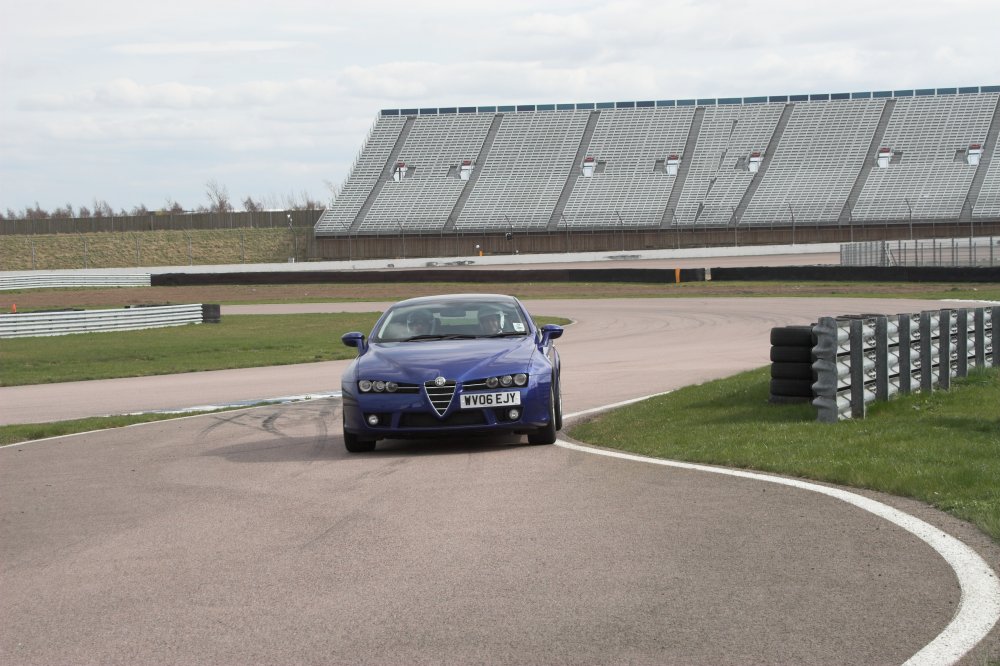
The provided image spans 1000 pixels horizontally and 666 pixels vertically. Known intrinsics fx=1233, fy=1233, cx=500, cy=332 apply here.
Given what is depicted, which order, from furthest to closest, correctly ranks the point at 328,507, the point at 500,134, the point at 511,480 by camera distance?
the point at 500,134 → the point at 511,480 → the point at 328,507

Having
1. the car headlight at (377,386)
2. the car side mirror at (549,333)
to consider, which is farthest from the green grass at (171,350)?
the car headlight at (377,386)

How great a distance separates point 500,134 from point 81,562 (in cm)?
8376

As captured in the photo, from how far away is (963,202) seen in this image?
7025 centimetres

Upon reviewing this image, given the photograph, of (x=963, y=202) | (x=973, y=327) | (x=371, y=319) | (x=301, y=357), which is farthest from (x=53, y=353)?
(x=963, y=202)

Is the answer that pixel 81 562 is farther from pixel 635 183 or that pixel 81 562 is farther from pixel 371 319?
pixel 635 183

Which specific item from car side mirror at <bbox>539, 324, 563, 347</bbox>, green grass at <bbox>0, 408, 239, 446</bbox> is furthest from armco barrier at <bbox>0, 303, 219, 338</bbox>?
car side mirror at <bbox>539, 324, 563, 347</bbox>

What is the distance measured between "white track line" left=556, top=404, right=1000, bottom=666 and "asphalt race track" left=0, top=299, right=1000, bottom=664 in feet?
0.24

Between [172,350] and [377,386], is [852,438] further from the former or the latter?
[172,350]

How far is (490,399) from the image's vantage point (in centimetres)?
1027

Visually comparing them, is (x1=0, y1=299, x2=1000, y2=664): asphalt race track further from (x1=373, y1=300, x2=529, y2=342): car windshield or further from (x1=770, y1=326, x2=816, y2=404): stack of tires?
(x1=770, y1=326, x2=816, y2=404): stack of tires

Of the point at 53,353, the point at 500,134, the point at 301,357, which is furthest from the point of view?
the point at 500,134

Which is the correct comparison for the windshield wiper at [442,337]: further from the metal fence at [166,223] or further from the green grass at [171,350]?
the metal fence at [166,223]

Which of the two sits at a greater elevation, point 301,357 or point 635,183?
point 635,183

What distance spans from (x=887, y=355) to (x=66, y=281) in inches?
2079
